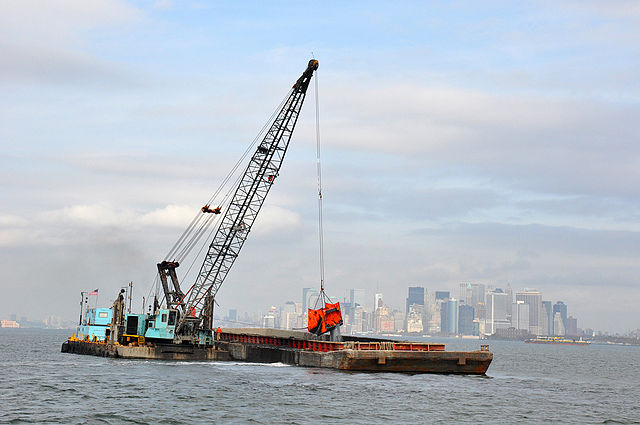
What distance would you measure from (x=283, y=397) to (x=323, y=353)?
2113cm

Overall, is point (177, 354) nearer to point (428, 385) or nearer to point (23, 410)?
point (428, 385)

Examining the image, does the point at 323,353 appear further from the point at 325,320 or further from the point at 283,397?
the point at 283,397

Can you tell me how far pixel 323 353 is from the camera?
79062mm

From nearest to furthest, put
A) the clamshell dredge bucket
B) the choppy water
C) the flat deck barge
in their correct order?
the choppy water
the flat deck barge
the clamshell dredge bucket

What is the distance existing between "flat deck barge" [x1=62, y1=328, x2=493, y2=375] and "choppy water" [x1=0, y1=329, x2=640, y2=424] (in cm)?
138

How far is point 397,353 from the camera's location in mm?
75125

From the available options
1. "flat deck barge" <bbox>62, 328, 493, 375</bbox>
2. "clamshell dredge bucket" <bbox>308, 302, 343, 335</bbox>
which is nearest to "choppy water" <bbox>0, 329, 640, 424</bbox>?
"flat deck barge" <bbox>62, 328, 493, 375</bbox>

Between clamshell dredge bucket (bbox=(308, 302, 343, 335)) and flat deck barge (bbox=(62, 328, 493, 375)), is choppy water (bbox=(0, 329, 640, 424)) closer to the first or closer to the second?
flat deck barge (bbox=(62, 328, 493, 375))

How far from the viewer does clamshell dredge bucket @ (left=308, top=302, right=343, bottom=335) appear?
89.4 metres

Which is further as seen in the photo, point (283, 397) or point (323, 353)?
point (323, 353)

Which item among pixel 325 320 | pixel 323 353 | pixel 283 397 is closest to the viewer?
pixel 283 397

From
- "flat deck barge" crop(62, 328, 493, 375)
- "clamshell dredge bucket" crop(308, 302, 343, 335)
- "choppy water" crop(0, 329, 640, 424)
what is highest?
"clamshell dredge bucket" crop(308, 302, 343, 335)

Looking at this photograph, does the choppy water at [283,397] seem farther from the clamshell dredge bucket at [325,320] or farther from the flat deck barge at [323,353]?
the clamshell dredge bucket at [325,320]

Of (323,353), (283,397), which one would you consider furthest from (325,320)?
(283,397)
